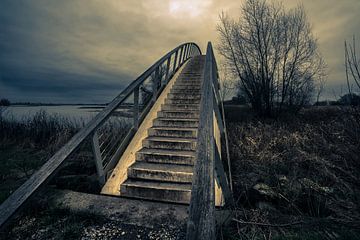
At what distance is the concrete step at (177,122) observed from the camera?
14.0ft

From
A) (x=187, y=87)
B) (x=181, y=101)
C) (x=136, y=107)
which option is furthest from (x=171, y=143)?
(x=187, y=87)

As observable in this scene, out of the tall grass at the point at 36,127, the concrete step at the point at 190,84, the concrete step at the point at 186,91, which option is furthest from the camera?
the tall grass at the point at 36,127

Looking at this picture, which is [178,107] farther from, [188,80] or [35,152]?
[35,152]

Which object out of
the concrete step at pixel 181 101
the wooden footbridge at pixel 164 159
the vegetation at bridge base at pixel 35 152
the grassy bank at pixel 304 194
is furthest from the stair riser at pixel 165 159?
the concrete step at pixel 181 101

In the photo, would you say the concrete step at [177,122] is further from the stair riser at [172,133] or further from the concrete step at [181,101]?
the concrete step at [181,101]

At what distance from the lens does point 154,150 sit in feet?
12.0

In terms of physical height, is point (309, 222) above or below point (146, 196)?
above

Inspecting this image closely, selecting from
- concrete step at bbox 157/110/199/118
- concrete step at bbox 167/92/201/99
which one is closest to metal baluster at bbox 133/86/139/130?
concrete step at bbox 157/110/199/118

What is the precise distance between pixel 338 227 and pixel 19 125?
11.8 meters

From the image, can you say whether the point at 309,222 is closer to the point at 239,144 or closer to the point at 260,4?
the point at 239,144

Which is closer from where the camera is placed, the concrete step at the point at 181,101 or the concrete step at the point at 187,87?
the concrete step at the point at 181,101

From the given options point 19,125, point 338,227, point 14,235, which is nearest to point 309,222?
point 338,227

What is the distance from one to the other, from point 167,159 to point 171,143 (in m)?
0.41

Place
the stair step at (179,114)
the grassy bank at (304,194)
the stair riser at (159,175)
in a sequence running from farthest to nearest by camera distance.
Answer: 1. the stair step at (179,114)
2. the stair riser at (159,175)
3. the grassy bank at (304,194)
